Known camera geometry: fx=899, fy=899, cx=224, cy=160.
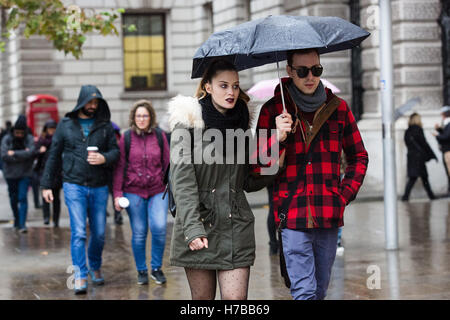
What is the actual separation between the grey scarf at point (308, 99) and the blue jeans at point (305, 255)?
71 cm

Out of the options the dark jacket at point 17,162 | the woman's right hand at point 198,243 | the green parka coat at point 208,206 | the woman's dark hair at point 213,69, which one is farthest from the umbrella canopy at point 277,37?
the dark jacket at point 17,162

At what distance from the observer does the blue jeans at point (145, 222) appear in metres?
8.78

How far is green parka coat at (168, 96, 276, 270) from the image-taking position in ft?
16.3

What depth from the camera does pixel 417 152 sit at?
16.5 meters

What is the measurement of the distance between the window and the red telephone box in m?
2.83

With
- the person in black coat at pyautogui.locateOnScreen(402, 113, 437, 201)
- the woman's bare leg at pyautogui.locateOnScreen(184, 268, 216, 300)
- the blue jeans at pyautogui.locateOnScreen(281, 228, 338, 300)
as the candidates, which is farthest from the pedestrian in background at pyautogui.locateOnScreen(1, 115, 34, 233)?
the blue jeans at pyautogui.locateOnScreen(281, 228, 338, 300)

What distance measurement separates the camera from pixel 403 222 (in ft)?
43.1

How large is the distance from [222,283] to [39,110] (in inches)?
935

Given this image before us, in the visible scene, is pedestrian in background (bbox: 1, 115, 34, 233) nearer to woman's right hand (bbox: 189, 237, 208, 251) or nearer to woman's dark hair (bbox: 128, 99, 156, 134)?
woman's dark hair (bbox: 128, 99, 156, 134)

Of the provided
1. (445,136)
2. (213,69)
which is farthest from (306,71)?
(445,136)

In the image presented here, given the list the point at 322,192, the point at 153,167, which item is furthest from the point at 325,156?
the point at 153,167

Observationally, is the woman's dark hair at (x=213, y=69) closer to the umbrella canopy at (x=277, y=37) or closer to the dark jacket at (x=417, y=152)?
the umbrella canopy at (x=277, y=37)
